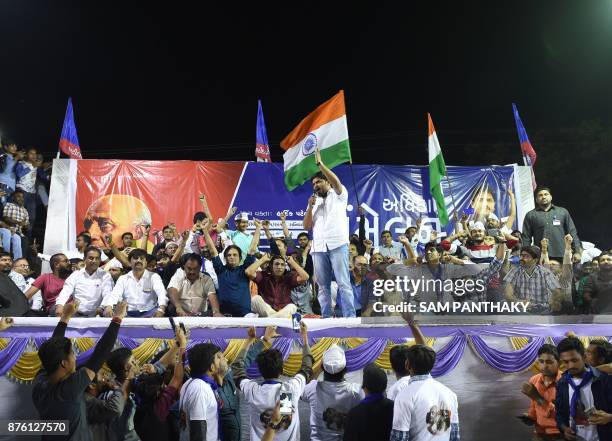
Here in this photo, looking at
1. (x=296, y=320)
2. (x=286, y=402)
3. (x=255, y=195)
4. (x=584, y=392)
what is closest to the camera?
(x=286, y=402)

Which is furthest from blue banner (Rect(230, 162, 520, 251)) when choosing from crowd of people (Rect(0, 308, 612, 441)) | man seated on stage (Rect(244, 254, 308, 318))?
crowd of people (Rect(0, 308, 612, 441))

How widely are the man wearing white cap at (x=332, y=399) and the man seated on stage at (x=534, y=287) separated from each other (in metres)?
3.05

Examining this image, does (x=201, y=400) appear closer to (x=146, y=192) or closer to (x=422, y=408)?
(x=422, y=408)

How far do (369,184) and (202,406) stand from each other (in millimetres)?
10350

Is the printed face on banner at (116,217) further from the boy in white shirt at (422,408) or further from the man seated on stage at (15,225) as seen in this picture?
the boy in white shirt at (422,408)

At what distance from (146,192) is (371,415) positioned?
10.4 m

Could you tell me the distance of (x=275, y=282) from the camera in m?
8.64

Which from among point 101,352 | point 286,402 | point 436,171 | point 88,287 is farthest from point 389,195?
point 101,352

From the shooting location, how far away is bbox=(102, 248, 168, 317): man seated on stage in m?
8.41

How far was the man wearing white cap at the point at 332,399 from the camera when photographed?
217 inches

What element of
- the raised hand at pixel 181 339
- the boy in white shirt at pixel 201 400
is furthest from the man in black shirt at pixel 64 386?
the raised hand at pixel 181 339

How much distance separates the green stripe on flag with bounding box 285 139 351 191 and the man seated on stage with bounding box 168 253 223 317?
2.37m

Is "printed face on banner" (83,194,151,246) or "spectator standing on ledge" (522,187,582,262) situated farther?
"printed face on banner" (83,194,151,246)

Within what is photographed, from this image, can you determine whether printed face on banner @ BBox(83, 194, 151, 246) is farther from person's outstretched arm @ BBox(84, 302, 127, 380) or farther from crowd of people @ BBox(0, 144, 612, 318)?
person's outstretched arm @ BBox(84, 302, 127, 380)
